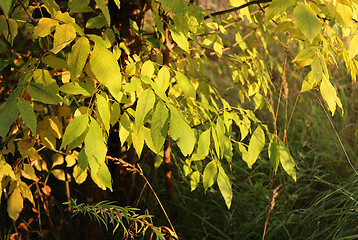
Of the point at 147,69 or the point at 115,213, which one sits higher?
the point at 147,69

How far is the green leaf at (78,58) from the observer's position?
1132 millimetres

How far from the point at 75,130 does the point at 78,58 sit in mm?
200

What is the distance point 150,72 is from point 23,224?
116 centimetres

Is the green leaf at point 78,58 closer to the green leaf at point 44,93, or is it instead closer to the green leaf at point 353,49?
the green leaf at point 44,93

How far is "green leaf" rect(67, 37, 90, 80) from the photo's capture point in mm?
1132

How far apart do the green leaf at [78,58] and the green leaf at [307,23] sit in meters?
0.57

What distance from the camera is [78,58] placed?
3.72 ft

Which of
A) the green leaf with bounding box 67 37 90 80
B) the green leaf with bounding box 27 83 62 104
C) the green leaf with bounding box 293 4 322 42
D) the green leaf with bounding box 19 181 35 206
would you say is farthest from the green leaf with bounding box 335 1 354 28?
the green leaf with bounding box 19 181 35 206

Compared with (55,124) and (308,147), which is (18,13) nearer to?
(55,124)

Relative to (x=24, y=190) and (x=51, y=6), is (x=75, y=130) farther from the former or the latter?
(x=24, y=190)

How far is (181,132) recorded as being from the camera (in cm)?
114

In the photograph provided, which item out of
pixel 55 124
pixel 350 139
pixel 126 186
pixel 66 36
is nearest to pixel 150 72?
pixel 66 36

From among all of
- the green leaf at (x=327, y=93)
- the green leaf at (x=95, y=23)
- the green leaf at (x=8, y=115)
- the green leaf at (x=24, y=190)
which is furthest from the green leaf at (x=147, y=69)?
the green leaf at (x=24, y=190)

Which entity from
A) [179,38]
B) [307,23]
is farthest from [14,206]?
[307,23]
